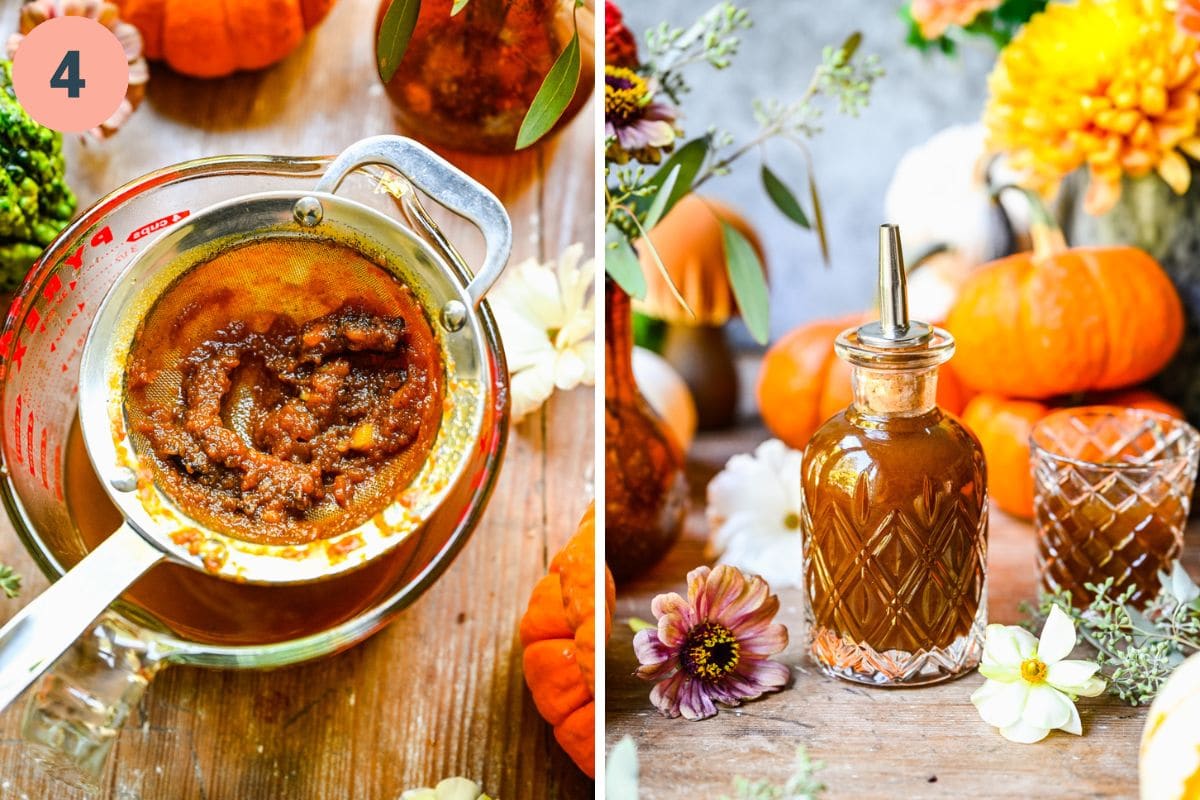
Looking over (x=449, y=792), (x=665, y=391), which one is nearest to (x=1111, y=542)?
(x=665, y=391)

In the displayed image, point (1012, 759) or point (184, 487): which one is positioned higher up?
point (184, 487)

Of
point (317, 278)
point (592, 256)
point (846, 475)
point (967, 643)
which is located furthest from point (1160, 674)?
point (317, 278)

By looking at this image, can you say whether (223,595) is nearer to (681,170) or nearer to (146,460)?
(146,460)

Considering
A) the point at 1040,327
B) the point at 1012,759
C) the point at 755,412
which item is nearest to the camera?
the point at 1012,759

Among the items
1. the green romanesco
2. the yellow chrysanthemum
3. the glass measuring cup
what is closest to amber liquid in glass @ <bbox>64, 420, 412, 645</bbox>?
the glass measuring cup

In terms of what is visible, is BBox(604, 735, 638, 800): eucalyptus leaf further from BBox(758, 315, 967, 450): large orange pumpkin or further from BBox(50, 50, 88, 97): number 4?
BBox(50, 50, 88, 97): number 4

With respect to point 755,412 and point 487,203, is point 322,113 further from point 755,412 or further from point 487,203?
point 755,412

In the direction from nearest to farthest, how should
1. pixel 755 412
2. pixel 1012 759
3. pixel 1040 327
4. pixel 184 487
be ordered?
pixel 1012 759
pixel 184 487
pixel 1040 327
pixel 755 412
